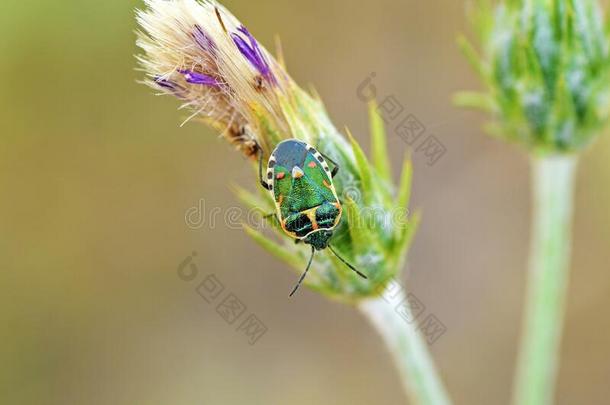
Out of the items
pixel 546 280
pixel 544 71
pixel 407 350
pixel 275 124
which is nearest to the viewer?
pixel 275 124

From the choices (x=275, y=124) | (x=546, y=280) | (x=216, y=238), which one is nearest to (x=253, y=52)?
(x=275, y=124)

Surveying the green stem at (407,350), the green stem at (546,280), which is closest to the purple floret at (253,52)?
the green stem at (407,350)

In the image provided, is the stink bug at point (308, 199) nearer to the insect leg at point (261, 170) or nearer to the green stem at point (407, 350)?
the insect leg at point (261, 170)

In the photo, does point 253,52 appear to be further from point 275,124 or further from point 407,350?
point 407,350

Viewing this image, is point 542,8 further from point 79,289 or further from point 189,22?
point 79,289

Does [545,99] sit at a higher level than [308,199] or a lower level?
lower

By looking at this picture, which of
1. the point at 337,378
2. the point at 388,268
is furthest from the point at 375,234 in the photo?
the point at 337,378

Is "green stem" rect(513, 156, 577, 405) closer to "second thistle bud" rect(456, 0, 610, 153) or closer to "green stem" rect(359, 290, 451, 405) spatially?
"second thistle bud" rect(456, 0, 610, 153)
